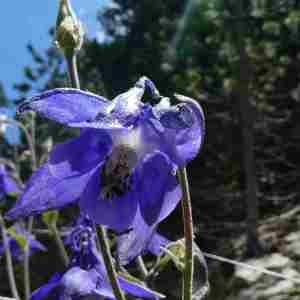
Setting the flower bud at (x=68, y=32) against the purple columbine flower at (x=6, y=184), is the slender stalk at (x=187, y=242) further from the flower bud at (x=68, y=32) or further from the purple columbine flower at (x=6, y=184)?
the purple columbine flower at (x=6, y=184)

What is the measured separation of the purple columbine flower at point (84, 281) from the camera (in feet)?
3.39

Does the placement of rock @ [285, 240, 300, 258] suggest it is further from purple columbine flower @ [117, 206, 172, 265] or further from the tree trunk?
purple columbine flower @ [117, 206, 172, 265]

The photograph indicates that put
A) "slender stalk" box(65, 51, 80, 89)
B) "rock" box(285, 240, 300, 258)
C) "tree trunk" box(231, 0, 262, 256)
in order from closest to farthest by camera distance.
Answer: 1. "slender stalk" box(65, 51, 80, 89)
2. "rock" box(285, 240, 300, 258)
3. "tree trunk" box(231, 0, 262, 256)

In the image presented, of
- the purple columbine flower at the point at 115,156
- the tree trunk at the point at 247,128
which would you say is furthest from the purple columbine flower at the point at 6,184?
the tree trunk at the point at 247,128

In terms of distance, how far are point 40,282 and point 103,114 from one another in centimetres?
616

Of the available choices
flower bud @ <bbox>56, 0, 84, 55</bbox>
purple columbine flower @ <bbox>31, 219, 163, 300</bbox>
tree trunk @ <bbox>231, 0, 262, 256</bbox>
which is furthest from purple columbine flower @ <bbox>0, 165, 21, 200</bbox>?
tree trunk @ <bbox>231, 0, 262, 256</bbox>

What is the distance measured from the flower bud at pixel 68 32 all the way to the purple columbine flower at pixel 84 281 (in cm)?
32

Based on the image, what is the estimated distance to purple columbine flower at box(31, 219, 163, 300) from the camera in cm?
103

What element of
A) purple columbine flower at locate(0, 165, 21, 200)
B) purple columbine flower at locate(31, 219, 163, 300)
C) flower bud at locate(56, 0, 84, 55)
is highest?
flower bud at locate(56, 0, 84, 55)

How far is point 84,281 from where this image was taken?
1071mm

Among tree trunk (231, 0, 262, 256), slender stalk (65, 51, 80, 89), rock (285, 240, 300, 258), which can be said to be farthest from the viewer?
tree trunk (231, 0, 262, 256)

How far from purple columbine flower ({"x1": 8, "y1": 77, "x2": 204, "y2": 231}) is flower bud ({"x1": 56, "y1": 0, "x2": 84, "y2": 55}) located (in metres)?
0.14

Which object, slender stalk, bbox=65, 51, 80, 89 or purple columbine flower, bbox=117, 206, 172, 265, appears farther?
slender stalk, bbox=65, 51, 80, 89

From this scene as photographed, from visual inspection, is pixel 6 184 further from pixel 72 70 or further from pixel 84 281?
pixel 72 70
